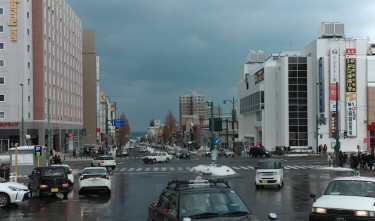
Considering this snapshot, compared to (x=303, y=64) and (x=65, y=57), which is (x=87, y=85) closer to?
(x=65, y=57)

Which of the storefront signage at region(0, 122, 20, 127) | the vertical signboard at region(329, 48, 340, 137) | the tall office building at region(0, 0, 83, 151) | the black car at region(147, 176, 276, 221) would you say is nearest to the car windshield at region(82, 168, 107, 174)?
the black car at region(147, 176, 276, 221)

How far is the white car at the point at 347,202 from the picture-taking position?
1268cm

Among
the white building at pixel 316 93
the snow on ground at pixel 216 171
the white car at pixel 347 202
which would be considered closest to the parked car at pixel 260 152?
the white building at pixel 316 93

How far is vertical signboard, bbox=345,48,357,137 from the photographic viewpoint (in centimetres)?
8719

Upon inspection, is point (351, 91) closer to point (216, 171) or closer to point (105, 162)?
point (105, 162)

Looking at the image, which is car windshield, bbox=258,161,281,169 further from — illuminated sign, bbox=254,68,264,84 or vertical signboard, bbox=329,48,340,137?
illuminated sign, bbox=254,68,264,84

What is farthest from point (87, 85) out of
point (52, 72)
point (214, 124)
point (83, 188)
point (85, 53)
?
point (83, 188)

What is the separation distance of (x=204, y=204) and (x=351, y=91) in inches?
3270

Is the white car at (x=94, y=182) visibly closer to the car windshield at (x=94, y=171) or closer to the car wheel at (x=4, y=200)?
the car windshield at (x=94, y=171)

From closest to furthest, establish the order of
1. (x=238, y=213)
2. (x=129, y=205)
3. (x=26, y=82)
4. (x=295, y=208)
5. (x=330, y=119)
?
(x=238, y=213), (x=295, y=208), (x=129, y=205), (x=26, y=82), (x=330, y=119)

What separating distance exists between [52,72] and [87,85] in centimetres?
4844

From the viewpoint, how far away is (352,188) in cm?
1435

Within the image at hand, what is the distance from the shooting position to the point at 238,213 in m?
9.51

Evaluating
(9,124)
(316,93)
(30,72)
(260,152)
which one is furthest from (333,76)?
(9,124)
